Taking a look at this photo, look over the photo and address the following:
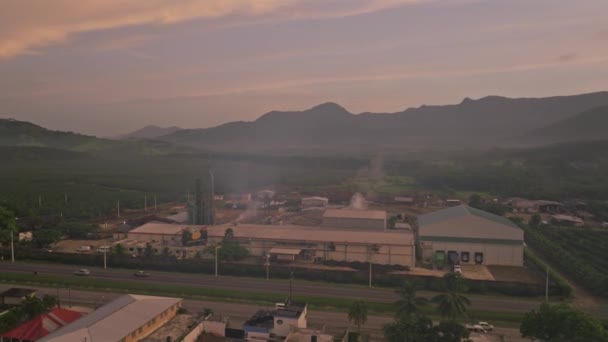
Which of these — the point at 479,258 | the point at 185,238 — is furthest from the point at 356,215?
the point at 185,238

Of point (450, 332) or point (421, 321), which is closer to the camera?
point (450, 332)

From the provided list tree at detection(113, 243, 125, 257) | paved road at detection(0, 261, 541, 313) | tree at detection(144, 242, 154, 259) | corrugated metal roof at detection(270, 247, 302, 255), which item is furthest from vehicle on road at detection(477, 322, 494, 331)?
tree at detection(113, 243, 125, 257)

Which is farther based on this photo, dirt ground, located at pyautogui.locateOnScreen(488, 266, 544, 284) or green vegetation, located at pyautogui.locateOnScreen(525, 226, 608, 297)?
dirt ground, located at pyautogui.locateOnScreen(488, 266, 544, 284)

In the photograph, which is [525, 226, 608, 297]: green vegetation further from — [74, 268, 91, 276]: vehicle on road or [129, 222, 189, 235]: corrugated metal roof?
[74, 268, 91, 276]: vehicle on road

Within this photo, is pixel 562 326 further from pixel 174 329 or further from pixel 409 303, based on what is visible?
pixel 174 329

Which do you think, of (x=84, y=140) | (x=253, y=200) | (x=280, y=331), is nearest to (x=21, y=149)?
(x=84, y=140)

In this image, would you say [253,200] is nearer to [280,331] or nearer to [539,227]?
[539,227]
